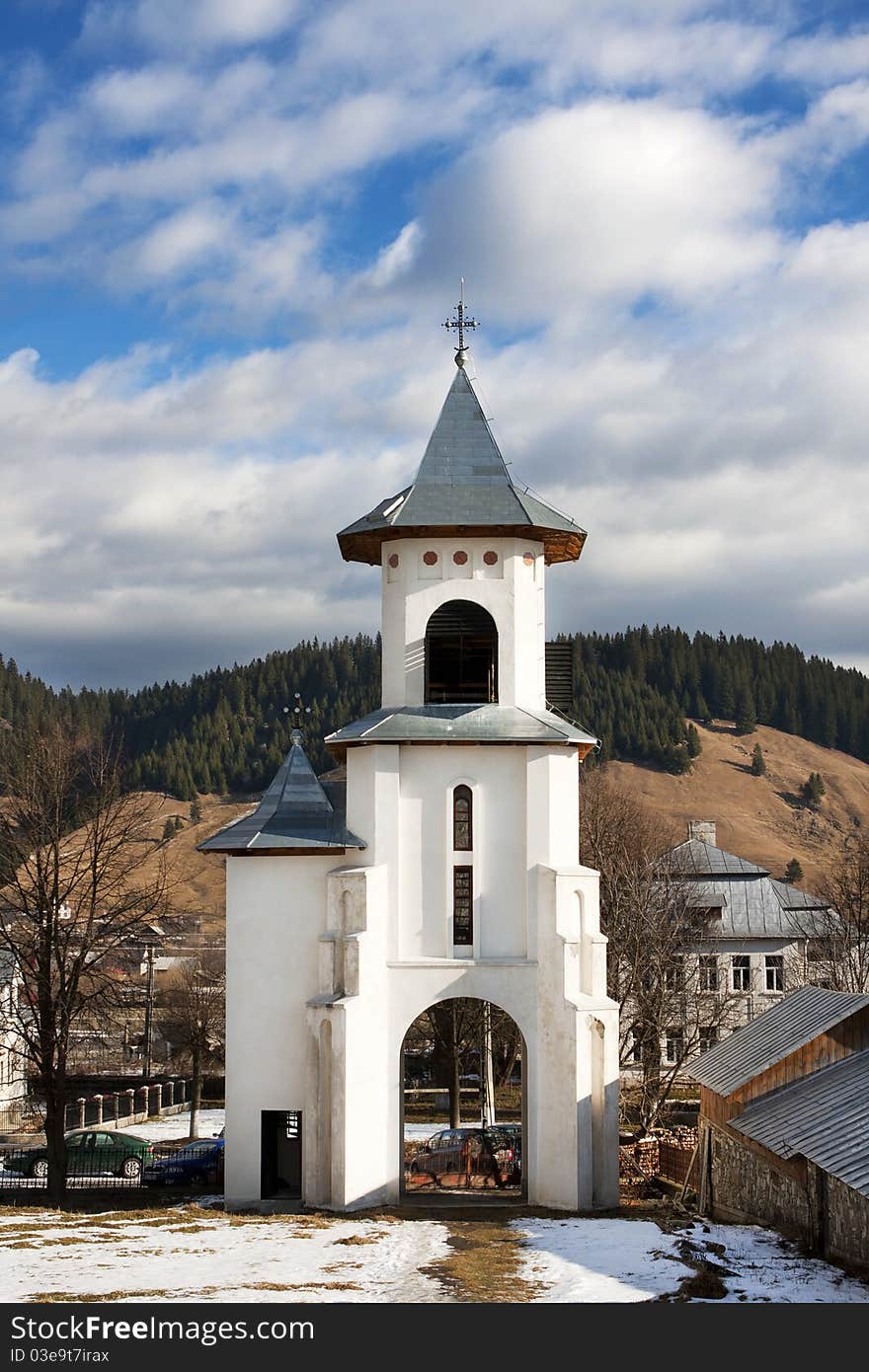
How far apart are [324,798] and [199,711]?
485ft

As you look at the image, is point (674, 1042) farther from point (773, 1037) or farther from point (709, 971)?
point (773, 1037)

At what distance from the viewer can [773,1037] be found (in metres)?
25.2

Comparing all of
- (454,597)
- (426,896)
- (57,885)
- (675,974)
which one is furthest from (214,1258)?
(675,974)

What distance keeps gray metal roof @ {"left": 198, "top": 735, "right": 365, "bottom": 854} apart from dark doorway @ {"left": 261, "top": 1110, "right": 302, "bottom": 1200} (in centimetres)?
461

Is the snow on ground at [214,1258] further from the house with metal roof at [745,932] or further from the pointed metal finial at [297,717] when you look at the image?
the house with metal roof at [745,932]

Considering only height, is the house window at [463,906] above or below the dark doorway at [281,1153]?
above

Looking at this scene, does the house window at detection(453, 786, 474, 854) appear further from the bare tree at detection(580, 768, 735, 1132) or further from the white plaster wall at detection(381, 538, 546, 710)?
the bare tree at detection(580, 768, 735, 1132)

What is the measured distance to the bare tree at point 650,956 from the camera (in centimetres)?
4112

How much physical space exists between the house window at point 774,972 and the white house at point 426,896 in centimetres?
3621

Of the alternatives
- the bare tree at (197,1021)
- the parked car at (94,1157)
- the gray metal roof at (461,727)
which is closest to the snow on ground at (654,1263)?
the gray metal roof at (461,727)

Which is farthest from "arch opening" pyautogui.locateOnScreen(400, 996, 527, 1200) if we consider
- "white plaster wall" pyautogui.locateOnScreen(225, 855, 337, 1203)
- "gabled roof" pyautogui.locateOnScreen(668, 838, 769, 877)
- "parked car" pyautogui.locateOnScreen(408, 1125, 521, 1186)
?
"gabled roof" pyautogui.locateOnScreen(668, 838, 769, 877)

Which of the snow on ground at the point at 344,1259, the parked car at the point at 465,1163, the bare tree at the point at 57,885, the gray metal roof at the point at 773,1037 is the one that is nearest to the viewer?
the snow on ground at the point at 344,1259

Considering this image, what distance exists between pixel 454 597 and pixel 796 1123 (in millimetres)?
11319

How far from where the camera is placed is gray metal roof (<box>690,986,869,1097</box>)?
23.2 metres
